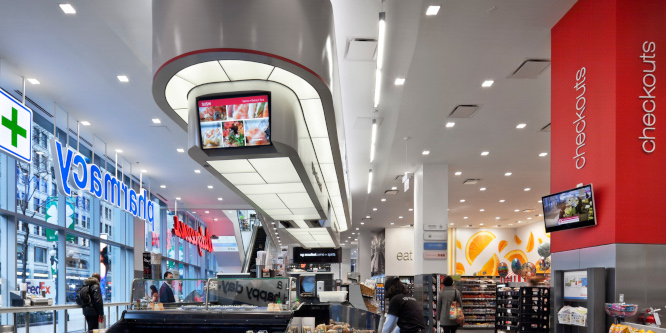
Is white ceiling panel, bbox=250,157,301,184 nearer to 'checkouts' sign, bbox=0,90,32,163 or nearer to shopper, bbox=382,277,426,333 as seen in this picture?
shopper, bbox=382,277,426,333

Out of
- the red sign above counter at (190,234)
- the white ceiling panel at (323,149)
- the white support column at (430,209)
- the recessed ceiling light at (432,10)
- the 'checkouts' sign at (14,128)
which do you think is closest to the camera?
the recessed ceiling light at (432,10)

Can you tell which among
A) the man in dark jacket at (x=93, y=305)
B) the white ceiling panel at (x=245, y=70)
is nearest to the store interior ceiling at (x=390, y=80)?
the white ceiling panel at (x=245, y=70)

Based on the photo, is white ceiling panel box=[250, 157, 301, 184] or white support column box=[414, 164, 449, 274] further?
white support column box=[414, 164, 449, 274]

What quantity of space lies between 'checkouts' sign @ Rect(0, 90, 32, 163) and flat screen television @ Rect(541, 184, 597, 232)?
6.78 m

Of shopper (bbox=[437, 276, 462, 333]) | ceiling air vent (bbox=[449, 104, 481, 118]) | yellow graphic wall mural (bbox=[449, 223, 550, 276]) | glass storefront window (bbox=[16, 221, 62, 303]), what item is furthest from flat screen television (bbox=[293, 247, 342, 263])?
yellow graphic wall mural (bbox=[449, 223, 550, 276])

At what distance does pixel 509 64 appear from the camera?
8.05 metres

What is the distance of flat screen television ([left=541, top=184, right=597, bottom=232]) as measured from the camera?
218 inches

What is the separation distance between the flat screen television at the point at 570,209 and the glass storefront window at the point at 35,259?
322 inches

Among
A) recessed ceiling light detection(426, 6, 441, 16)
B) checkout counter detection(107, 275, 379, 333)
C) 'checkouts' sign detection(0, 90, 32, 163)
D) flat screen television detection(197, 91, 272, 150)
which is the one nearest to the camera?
checkout counter detection(107, 275, 379, 333)

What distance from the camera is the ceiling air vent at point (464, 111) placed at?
33.1 ft

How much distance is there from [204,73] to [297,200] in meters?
4.46

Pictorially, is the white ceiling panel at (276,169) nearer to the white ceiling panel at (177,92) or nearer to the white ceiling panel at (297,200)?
the white ceiling panel at (177,92)

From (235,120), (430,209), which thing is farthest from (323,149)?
(430,209)

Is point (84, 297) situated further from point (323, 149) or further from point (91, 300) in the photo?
point (323, 149)
